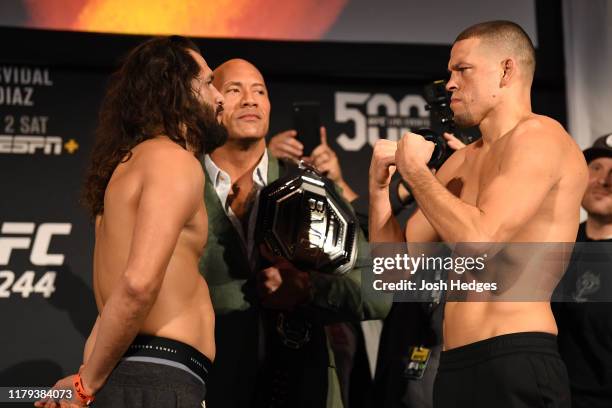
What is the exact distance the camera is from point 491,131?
246 cm

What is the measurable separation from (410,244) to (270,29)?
5.34ft

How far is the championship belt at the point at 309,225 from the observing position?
2.78 metres

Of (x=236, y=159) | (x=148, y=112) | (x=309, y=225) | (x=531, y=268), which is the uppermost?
(x=236, y=159)

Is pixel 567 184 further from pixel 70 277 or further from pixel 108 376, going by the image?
pixel 70 277

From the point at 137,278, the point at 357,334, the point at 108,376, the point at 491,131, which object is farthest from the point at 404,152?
the point at 357,334

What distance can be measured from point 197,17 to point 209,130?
1.62 metres

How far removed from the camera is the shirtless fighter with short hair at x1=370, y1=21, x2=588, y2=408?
218 centimetres

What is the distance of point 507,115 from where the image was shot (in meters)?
2.42

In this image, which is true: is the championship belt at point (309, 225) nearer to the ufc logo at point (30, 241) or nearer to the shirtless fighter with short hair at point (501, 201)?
the shirtless fighter with short hair at point (501, 201)

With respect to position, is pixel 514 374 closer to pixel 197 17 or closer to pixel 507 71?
pixel 507 71

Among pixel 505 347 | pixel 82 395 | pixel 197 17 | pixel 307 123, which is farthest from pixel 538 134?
pixel 197 17

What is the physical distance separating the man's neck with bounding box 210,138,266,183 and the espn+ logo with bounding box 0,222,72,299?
35.2 inches

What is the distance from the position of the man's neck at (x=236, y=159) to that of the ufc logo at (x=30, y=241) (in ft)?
2.96

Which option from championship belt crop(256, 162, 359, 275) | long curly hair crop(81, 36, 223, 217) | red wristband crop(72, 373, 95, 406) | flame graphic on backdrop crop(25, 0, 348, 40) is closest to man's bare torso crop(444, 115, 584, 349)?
championship belt crop(256, 162, 359, 275)
